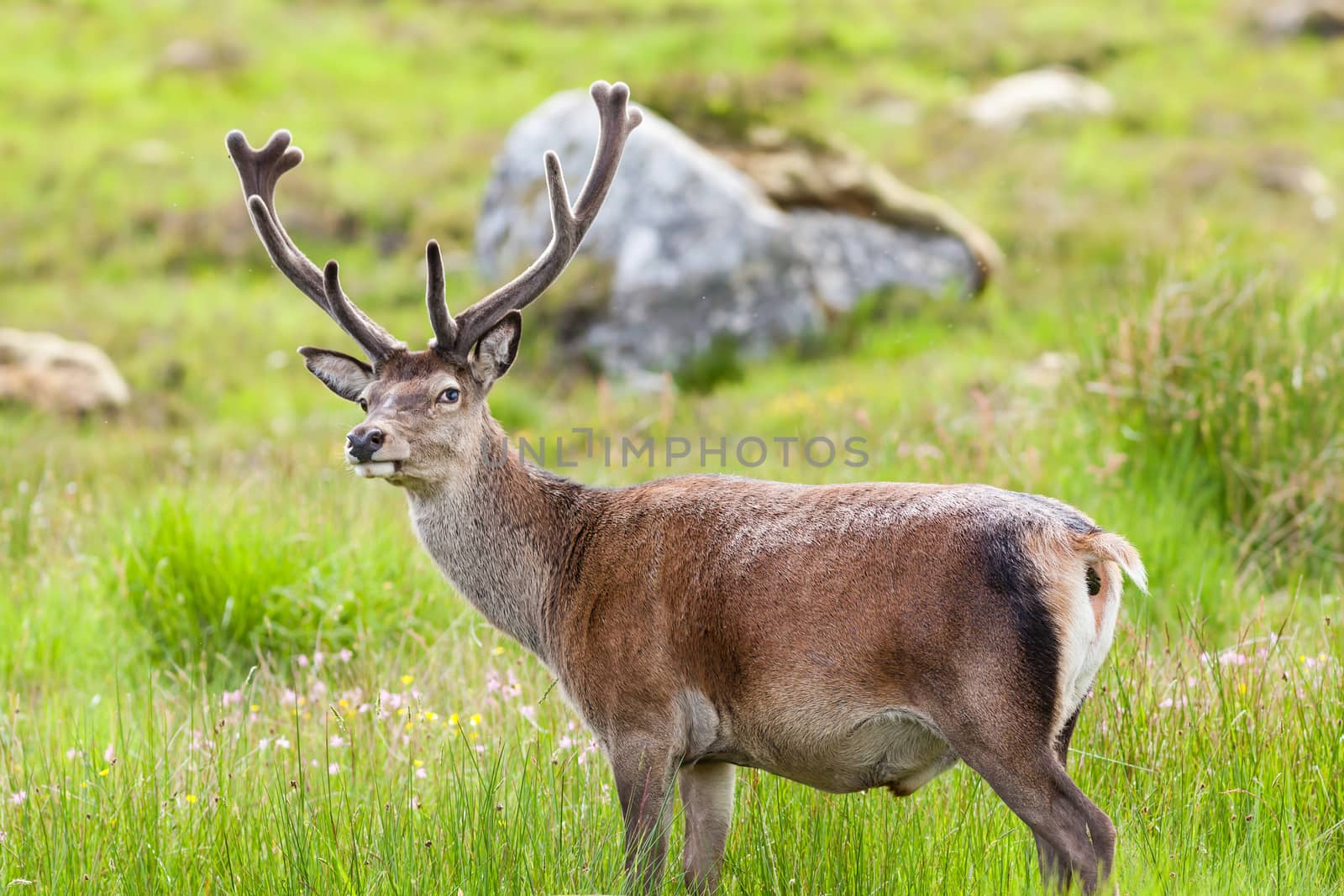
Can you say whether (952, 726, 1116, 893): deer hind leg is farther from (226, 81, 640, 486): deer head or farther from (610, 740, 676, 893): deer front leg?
(226, 81, 640, 486): deer head

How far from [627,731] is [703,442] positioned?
5494mm

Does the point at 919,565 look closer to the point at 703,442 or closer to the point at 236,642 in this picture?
the point at 236,642

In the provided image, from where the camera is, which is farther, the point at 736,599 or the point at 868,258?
the point at 868,258

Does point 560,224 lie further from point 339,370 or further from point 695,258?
point 695,258

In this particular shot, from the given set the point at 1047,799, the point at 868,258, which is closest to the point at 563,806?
the point at 1047,799

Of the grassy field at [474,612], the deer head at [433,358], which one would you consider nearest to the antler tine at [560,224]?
the deer head at [433,358]

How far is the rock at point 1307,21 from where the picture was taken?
82.6 feet

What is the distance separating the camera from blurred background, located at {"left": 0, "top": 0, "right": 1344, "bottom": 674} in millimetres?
6590

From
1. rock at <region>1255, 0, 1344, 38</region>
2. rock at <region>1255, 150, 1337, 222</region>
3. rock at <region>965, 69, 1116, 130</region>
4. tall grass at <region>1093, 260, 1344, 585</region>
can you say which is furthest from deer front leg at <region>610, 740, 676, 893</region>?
rock at <region>1255, 0, 1344, 38</region>

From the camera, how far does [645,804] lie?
150 inches

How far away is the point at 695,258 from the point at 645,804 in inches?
329

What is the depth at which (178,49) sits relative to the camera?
22.7 meters

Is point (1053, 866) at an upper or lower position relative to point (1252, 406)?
lower

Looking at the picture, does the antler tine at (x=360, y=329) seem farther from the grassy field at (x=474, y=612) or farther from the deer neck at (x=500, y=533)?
the grassy field at (x=474, y=612)
